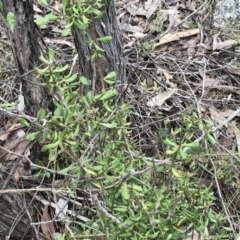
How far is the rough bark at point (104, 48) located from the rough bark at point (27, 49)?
0.18 meters

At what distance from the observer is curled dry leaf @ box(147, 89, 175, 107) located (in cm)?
255

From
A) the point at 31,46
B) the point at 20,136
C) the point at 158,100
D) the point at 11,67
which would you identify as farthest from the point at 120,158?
the point at 11,67

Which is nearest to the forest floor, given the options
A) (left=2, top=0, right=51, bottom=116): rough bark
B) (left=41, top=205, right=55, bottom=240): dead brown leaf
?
(left=2, top=0, right=51, bottom=116): rough bark

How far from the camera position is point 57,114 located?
1446 millimetres

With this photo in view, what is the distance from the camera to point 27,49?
1919 mm

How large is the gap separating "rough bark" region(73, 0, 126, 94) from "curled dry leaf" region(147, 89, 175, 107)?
12.9 inches

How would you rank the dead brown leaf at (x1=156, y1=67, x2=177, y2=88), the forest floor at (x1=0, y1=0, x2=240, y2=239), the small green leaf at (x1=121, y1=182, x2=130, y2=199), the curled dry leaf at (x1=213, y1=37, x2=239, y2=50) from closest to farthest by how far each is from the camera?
the small green leaf at (x1=121, y1=182, x2=130, y2=199), the forest floor at (x1=0, y1=0, x2=240, y2=239), the dead brown leaf at (x1=156, y1=67, x2=177, y2=88), the curled dry leaf at (x1=213, y1=37, x2=239, y2=50)

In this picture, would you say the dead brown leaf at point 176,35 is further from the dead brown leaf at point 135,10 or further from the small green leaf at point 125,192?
the small green leaf at point 125,192

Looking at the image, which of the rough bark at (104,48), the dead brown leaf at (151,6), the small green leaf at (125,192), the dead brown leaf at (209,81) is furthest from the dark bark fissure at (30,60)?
the dead brown leaf at (151,6)

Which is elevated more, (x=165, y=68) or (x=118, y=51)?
(x=118, y=51)

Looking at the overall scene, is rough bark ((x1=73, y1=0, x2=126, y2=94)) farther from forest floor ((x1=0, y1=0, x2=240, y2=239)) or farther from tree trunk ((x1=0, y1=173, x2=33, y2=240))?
tree trunk ((x1=0, y1=173, x2=33, y2=240))

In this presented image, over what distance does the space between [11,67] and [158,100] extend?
0.83m

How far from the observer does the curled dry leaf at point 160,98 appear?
2546mm

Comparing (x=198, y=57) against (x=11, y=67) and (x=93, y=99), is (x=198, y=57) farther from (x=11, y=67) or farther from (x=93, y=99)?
(x=93, y=99)
